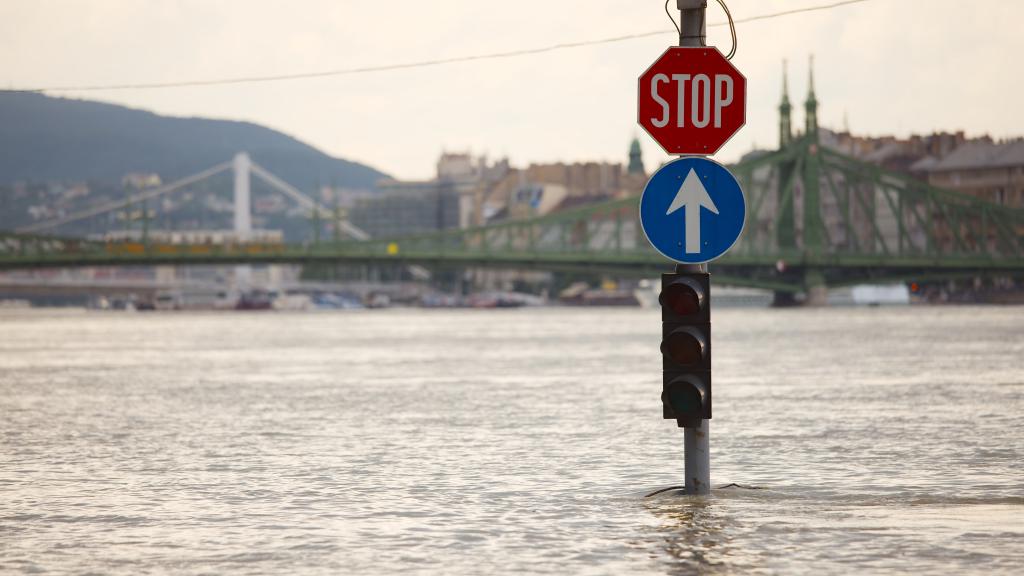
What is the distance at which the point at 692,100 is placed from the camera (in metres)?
12.1

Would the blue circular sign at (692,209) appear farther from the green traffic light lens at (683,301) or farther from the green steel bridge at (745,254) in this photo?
the green steel bridge at (745,254)

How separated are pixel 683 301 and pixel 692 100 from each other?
1297mm

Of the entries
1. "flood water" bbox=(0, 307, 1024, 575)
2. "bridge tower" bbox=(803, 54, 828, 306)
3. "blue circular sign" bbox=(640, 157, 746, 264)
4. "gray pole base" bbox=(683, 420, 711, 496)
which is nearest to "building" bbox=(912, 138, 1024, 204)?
"bridge tower" bbox=(803, 54, 828, 306)

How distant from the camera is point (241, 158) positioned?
569 feet

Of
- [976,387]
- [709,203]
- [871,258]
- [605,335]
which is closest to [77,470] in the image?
[709,203]

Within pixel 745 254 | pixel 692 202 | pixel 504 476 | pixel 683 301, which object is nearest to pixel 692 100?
pixel 692 202

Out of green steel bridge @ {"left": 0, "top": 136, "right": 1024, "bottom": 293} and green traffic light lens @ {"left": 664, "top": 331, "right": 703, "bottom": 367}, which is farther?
green steel bridge @ {"left": 0, "top": 136, "right": 1024, "bottom": 293}

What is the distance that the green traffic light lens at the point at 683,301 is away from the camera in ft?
39.1

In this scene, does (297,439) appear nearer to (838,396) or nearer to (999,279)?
(838,396)

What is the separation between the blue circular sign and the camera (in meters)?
12.0

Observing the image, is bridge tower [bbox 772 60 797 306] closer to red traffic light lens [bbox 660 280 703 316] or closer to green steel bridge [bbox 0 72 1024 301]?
green steel bridge [bbox 0 72 1024 301]

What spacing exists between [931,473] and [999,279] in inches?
4765

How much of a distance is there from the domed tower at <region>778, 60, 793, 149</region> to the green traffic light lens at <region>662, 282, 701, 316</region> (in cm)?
12093

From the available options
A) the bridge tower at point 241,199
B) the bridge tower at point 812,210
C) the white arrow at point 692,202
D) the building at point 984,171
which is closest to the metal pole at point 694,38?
the white arrow at point 692,202
